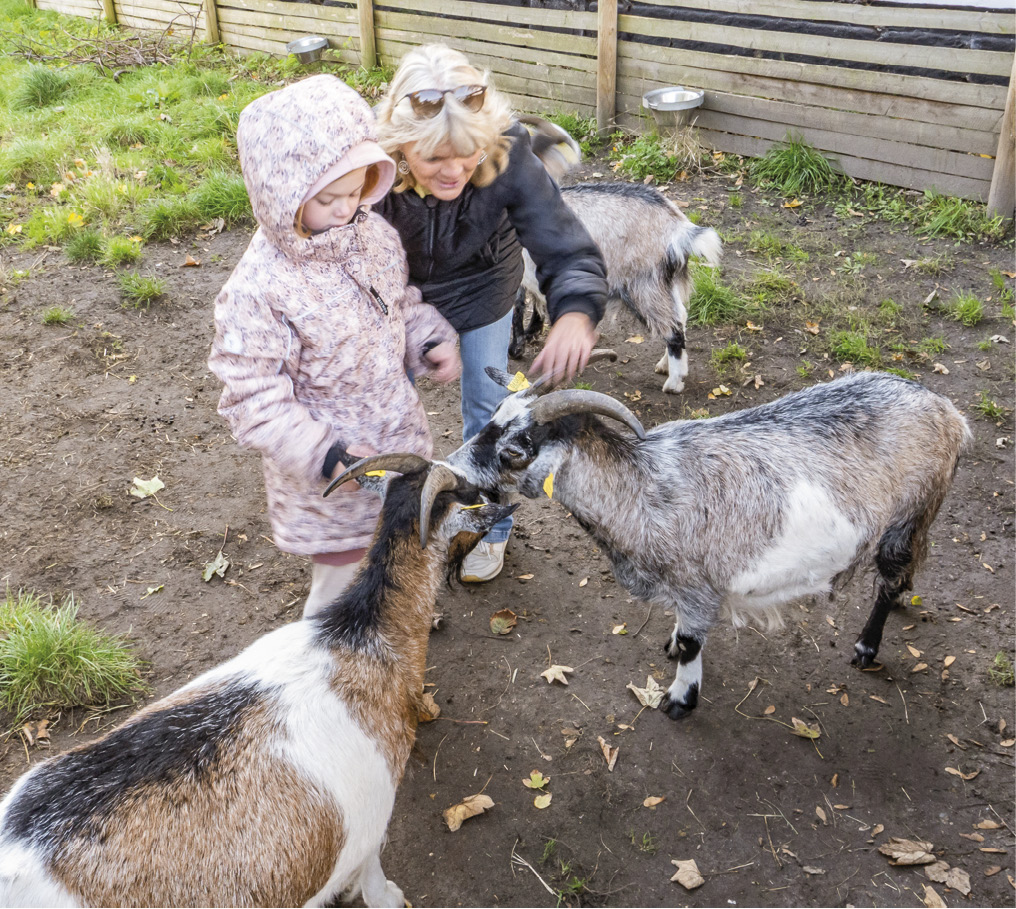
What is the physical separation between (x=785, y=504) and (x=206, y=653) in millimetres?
2379

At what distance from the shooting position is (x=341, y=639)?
7.45 feet

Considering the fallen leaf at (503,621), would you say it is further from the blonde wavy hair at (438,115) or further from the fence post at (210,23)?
the fence post at (210,23)

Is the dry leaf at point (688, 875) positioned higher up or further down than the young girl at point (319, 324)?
further down

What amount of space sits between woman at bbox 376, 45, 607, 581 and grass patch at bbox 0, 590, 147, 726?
1798mm

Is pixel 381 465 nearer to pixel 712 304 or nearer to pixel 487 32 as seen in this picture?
pixel 712 304

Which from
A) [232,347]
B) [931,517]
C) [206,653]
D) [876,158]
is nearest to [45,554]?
[206,653]

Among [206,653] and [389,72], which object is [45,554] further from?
[389,72]

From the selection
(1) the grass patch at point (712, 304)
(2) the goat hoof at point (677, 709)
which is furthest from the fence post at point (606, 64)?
(2) the goat hoof at point (677, 709)

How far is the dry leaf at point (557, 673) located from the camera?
3.27 metres

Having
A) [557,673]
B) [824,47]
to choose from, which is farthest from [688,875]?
[824,47]

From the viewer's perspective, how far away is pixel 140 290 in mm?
Result: 5832

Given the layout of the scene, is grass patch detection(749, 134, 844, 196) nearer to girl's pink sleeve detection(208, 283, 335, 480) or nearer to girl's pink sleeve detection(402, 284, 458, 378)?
girl's pink sleeve detection(402, 284, 458, 378)

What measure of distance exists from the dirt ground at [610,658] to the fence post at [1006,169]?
2.69ft

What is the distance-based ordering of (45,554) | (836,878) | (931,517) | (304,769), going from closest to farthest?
(304,769)
(836,878)
(931,517)
(45,554)
